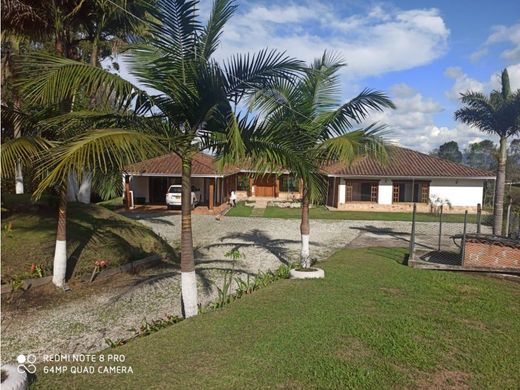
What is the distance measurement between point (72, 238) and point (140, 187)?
16.3 meters

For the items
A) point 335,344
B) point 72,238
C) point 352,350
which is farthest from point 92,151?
point 72,238

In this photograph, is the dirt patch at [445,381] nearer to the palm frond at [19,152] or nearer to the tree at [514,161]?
the palm frond at [19,152]

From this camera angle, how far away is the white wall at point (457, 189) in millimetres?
25844

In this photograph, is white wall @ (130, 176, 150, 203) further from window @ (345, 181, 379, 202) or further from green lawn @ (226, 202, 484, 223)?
window @ (345, 181, 379, 202)

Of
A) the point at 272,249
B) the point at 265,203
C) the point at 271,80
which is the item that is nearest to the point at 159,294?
the point at 271,80

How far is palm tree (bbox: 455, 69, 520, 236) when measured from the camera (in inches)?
452

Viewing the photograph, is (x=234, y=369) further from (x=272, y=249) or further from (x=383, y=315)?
(x=272, y=249)

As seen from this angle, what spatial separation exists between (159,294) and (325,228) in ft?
35.8

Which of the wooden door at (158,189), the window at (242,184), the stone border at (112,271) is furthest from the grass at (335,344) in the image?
the window at (242,184)

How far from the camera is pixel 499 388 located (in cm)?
345

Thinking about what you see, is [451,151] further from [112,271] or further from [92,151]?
[92,151]

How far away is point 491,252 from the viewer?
833 cm

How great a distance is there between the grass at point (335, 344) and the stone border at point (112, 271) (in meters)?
3.60

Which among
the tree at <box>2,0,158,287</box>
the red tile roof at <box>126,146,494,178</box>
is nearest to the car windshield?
the red tile roof at <box>126,146,494,178</box>
